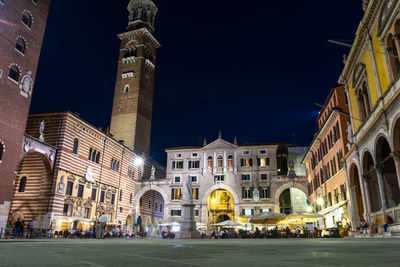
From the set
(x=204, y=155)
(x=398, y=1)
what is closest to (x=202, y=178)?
(x=204, y=155)

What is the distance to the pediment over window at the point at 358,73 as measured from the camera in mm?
18117

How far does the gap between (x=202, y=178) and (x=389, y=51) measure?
30.9 m

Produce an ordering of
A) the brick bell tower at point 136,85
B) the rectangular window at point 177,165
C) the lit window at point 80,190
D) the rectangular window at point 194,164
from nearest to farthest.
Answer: the lit window at point 80,190, the rectangular window at point 194,164, the rectangular window at point 177,165, the brick bell tower at point 136,85

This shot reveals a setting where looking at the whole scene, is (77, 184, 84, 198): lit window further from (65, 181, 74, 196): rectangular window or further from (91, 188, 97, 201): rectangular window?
(91, 188, 97, 201): rectangular window

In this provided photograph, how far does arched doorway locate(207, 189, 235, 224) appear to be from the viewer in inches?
1676

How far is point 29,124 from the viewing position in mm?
29625

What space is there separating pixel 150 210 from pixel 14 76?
29.1m

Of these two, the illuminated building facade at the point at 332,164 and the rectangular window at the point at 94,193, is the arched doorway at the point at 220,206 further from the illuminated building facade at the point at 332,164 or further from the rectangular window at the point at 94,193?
the rectangular window at the point at 94,193

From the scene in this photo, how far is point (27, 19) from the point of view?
79.4 feet

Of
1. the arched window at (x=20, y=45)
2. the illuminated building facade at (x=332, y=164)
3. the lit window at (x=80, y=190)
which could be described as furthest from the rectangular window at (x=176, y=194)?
the arched window at (x=20, y=45)

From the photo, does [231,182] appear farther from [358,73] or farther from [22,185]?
[358,73]

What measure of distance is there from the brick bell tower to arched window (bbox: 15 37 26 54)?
75.0 feet

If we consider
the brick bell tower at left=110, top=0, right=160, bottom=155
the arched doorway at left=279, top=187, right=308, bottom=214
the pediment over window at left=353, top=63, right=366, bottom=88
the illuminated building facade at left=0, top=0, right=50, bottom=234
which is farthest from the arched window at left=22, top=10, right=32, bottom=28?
the arched doorway at left=279, top=187, right=308, bottom=214

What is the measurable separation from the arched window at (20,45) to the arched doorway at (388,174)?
25.4m
